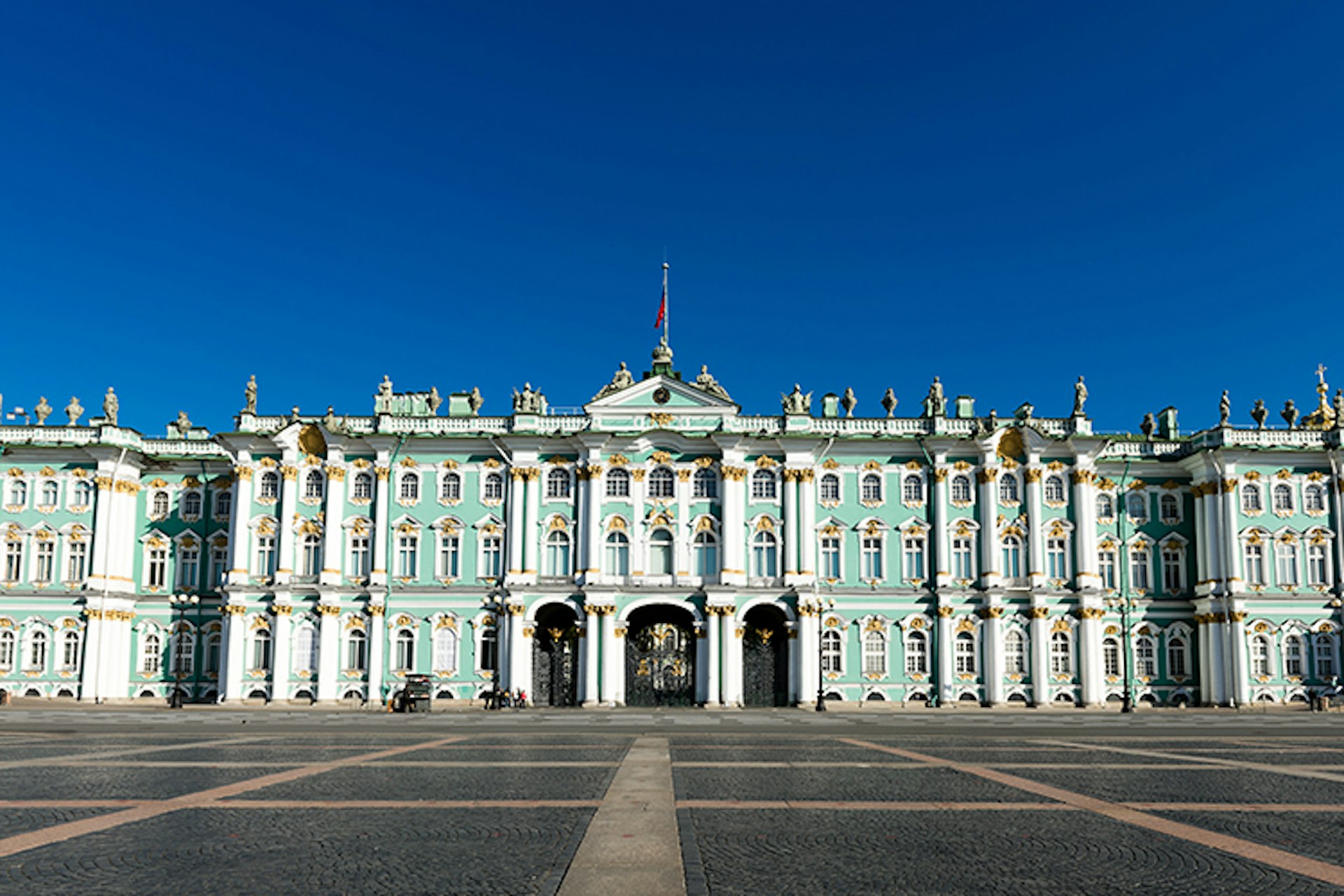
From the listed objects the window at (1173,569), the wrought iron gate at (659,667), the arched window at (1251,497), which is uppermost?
the arched window at (1251,497)

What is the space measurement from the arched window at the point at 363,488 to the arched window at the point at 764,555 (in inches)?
822

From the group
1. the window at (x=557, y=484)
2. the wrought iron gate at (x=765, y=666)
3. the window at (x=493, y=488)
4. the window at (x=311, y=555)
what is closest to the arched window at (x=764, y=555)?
the wrought iron gate at (x=765, y=666)

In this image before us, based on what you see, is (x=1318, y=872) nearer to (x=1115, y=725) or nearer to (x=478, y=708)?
(x=1115, y=725)

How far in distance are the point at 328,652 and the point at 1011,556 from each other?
3676 cm

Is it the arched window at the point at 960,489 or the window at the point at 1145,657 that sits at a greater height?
the arched window at the point at 960,489

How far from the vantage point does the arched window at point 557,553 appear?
6056cm

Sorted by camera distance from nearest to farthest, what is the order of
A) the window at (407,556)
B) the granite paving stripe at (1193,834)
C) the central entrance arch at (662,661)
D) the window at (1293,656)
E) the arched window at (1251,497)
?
the granite paving stripe at (1193,834) < the central entrance arch at (662,661) < the window at (1293,656) < the window at (407,556) < the arched window at (1251,497)

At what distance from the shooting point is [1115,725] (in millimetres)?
38344

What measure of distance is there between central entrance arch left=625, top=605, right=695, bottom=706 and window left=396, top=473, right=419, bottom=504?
13.5m

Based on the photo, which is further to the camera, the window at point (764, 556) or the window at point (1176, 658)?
the window at point (1176, 658)

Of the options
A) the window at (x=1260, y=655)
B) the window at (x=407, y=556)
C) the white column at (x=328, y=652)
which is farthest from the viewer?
the window at (x=407, y=556)

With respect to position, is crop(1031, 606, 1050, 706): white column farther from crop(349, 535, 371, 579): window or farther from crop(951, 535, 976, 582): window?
crop(349, 535, 371, 579): window

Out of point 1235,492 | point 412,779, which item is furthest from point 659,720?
point 1235,492

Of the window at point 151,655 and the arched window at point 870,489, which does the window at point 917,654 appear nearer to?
the arched window at point 870,489
